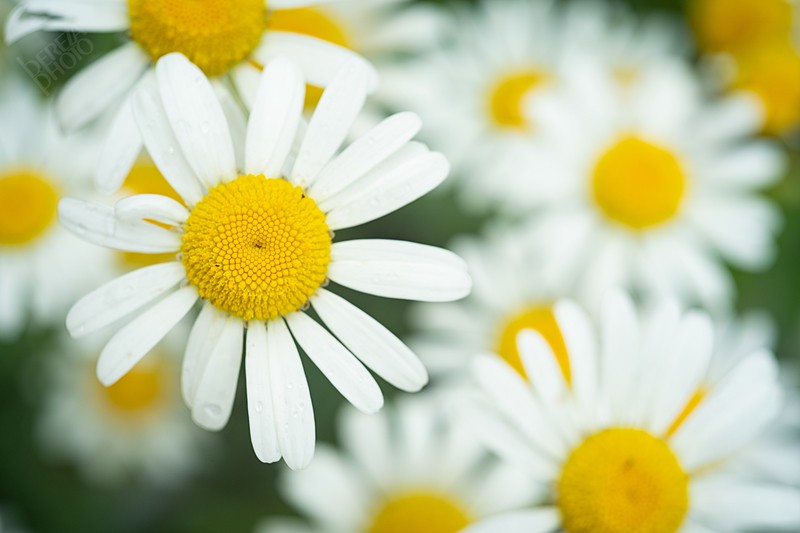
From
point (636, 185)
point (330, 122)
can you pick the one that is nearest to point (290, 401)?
point (330, 122)

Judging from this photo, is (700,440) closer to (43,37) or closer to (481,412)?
(481,412)

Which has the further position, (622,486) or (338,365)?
(622,486)

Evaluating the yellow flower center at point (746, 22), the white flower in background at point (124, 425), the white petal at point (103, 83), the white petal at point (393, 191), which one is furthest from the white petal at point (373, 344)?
the yellow flower center at point (746, 22)

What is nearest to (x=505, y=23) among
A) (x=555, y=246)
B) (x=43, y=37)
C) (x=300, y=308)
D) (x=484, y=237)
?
(x=484, y=237)

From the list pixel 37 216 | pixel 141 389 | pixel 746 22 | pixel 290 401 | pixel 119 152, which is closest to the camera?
pixel 290 401

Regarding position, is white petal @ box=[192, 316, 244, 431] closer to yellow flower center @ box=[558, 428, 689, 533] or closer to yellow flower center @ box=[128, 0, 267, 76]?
yellow flower center @ box=[128, 0, 267, 76]

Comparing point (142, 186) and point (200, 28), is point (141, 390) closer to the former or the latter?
point (142, 186)

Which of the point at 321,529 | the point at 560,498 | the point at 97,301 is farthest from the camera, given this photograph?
the point at 321,529
